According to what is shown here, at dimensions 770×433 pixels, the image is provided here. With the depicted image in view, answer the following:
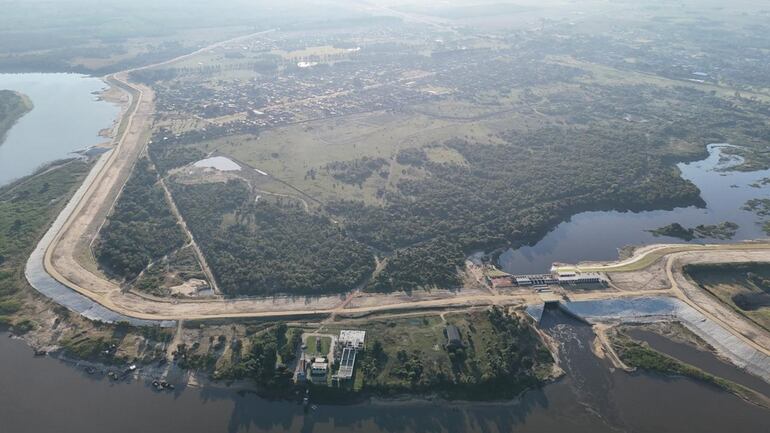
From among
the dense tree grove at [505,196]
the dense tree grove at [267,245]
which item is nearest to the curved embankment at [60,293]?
the dense tree grove at [267,245]

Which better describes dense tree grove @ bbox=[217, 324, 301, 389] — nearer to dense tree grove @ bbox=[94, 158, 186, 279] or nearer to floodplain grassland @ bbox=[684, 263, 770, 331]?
dense tree grove @ bbox=[94, 158, 186, 279]

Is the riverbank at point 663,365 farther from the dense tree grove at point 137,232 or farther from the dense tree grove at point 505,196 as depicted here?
the dense tree grove at point 137,232

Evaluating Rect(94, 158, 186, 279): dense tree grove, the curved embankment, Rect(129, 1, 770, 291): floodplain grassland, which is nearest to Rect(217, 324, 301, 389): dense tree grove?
the curved embankment

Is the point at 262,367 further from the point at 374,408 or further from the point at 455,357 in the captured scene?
the point at 455,357

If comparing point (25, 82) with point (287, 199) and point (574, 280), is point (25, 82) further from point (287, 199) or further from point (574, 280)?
point (574, 280)

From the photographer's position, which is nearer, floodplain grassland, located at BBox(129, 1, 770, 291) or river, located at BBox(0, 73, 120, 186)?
floodplain grassland, located at BBox(129, 1, 770, 291)

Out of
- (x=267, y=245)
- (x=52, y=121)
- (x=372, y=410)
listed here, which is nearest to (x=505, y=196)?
(x=267, y=245)

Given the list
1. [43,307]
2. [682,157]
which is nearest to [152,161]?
[43,307]
